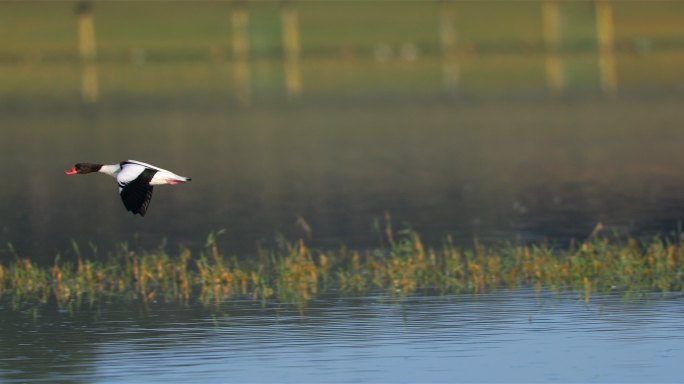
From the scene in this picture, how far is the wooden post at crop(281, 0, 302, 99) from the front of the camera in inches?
3263

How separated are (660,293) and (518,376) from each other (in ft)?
15.7

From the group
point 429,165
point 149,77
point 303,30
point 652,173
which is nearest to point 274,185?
point 429,165

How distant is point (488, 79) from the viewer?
3312 inches

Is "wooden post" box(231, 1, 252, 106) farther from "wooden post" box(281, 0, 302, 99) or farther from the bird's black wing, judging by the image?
the bird's black wing

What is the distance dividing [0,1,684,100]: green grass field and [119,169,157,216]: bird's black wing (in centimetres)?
5585

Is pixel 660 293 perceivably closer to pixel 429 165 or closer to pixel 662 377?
pixel 662 377

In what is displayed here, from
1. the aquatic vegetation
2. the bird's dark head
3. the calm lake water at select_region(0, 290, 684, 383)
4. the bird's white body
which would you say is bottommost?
the calm lake water at select_region(0, 290, 684, 383)

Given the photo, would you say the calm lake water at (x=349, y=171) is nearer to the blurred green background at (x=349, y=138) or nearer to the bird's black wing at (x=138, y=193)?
the blurred green background at (x=349, y=138)

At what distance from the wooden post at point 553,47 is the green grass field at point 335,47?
72 cm

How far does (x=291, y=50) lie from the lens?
122 meters

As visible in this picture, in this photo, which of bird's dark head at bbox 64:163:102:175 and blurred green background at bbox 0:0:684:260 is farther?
blurred green background at bbox 0:0:684:260

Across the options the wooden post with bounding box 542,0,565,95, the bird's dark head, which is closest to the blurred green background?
the wooden post with bounding box 542,0,565,95

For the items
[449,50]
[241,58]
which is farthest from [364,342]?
[241,58]

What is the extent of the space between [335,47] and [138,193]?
358 ft
